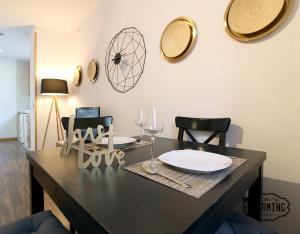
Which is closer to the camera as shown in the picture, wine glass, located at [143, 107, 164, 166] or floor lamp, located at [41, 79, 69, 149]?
wine glass, located at [143, 107, 164, 166]

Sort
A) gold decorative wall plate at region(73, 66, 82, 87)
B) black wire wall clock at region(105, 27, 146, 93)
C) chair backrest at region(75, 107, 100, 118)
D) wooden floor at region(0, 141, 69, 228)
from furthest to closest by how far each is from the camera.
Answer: gold decorative wall plate at region(73, 66, 82, 87) < chair backrest at region(75, 107, 100, 118) < black wire wall clock at region(105, 27, 146, 93) < wooden floor at region(0, 141, 69, 228)

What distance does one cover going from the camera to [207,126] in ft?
4.50

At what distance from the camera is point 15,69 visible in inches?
218

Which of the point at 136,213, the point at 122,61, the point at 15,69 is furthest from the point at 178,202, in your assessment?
the point at 15,69

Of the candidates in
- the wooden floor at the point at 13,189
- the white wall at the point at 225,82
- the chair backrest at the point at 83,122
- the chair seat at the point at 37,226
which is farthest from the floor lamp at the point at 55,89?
the chair seat at the point at 37,226

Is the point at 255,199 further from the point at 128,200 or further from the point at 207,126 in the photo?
the point at 128,200

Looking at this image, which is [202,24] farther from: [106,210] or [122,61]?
[106,210]

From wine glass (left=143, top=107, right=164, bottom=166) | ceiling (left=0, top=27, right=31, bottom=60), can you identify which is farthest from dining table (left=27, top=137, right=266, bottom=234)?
ceiling (left=0, top=27, right=31, bottom=60)

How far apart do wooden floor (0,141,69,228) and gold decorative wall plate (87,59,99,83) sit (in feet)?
5.15

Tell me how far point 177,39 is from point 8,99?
561 cm

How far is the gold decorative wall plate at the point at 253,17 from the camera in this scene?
1.15 meters

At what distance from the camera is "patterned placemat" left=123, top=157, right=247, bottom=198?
1.90 ft
